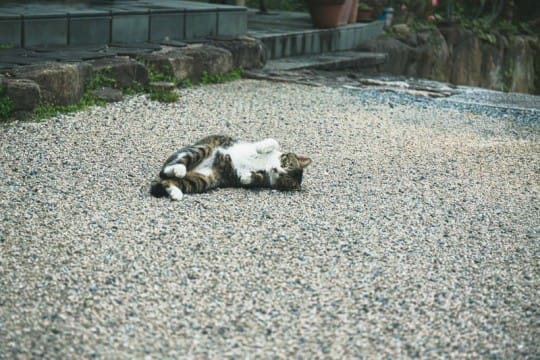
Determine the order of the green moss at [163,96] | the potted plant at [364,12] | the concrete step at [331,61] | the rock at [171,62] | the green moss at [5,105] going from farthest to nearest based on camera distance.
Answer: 1. the potted plant at [364,12]
2. the concrete step at [331,61]
3. the rock at [171,62]
4. the green moss at [163,96]
5. the green moss at [5,105]

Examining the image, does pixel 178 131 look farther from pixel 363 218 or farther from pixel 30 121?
pixel 363 218

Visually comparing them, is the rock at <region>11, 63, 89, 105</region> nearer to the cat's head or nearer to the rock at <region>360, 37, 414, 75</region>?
the cat's head

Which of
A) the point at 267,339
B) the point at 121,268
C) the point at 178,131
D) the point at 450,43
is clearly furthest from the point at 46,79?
the point at 450,43

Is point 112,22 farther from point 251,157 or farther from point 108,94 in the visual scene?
point 251,157

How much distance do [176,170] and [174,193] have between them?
0.42 feet

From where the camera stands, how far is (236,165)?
191 inches

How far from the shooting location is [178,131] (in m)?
6.19

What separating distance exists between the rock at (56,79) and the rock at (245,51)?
7.73 feet

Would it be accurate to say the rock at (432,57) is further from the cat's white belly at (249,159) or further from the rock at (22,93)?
the cat's white belly at (249,159)

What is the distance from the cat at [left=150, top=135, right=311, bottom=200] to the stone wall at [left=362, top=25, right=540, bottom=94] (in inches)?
258

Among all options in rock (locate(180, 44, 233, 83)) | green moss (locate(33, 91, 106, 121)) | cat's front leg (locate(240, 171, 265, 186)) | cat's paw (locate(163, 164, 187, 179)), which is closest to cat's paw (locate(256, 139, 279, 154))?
cat's front leg (locate(240, 171, 265, 186))

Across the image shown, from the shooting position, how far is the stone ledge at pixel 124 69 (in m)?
5.93

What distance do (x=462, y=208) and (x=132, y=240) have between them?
1964mm

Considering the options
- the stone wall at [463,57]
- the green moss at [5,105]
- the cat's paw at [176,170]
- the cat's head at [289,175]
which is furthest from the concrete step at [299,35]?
the cat's paw at [176,170]
